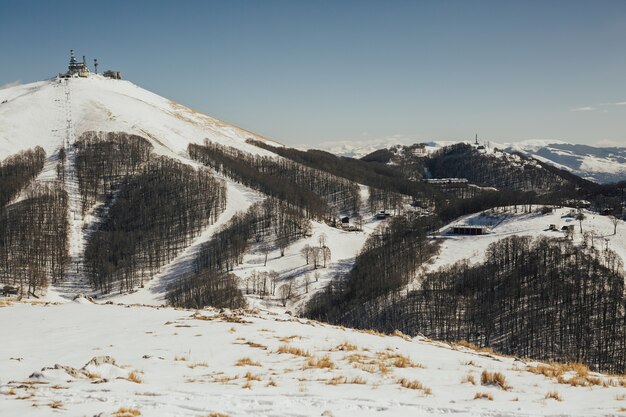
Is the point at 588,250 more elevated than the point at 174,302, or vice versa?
the point at 588,250

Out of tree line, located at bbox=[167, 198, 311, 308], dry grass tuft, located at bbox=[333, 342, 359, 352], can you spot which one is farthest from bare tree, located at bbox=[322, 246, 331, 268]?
dry grass tuft, located at bbox=[333, 342, 359, 352]

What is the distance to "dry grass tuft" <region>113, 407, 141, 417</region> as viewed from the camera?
14.8m

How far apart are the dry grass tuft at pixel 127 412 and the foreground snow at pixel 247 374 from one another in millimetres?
285

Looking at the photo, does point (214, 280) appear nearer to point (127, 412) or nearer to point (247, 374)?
point (247, 374)

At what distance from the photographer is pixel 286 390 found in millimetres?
18531

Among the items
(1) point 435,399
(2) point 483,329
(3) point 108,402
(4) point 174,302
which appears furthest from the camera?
(4) point 174,302

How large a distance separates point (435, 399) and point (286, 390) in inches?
237

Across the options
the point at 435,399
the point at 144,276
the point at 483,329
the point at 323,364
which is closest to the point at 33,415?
the point at 323,364

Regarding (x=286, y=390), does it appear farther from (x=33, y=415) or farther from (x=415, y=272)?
(x=415, y=272)

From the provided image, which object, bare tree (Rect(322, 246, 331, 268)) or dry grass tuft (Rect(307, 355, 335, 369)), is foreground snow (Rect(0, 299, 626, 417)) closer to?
dry grass tuft (Rect(307, 355, 335, 369))

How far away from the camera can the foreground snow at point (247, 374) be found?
16391mm

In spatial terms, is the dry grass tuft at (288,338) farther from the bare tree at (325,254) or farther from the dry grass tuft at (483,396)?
the bare tree at (325,254)

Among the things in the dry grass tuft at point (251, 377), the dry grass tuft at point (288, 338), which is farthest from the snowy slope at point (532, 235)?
the dry grass tuft at point (251, 377)

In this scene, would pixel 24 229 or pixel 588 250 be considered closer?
pixel 588 250
